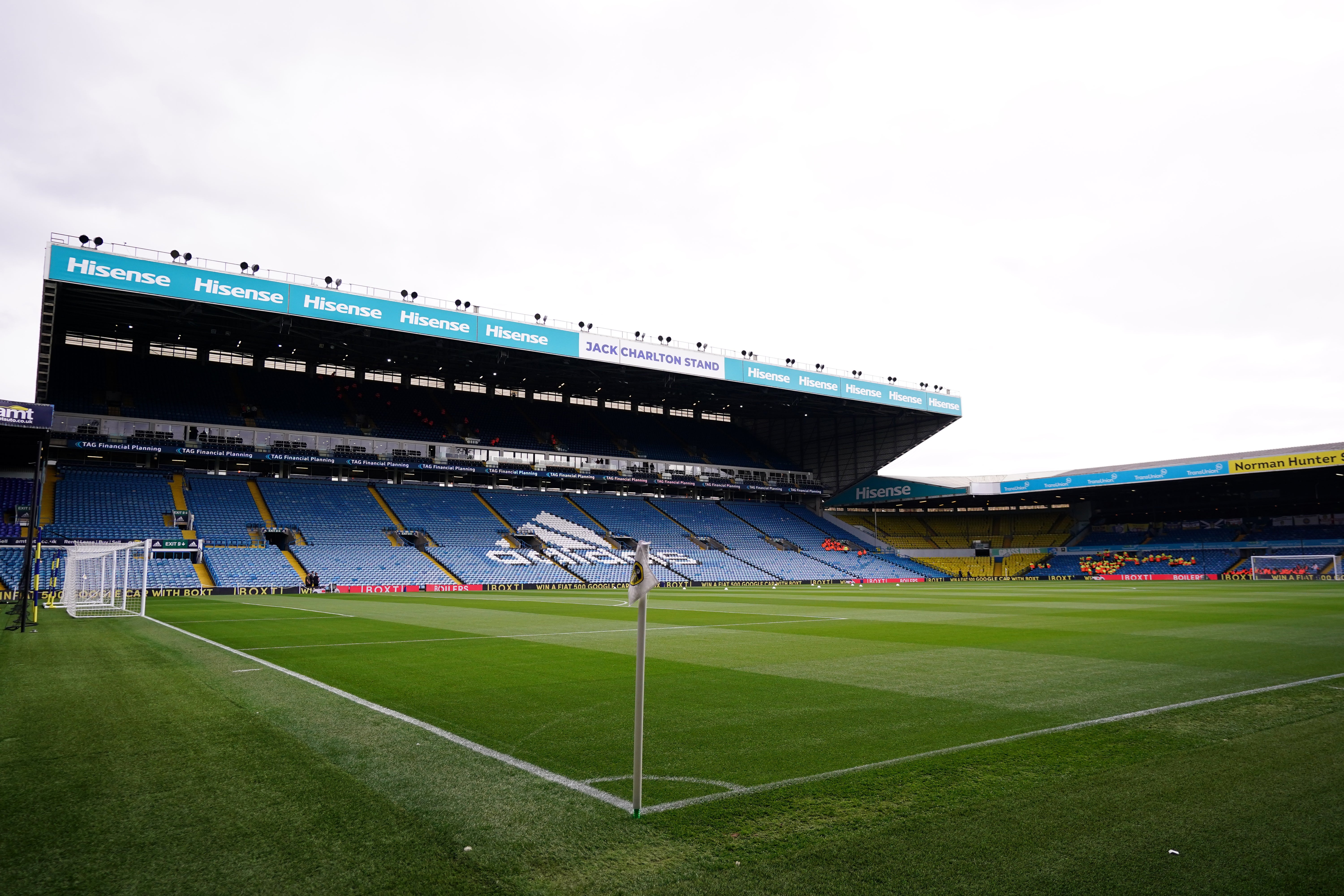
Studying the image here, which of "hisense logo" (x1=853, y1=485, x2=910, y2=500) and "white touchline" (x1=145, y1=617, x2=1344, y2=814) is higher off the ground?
"hisense logo" (x1=853, y1=485, x2=910, y2=500)

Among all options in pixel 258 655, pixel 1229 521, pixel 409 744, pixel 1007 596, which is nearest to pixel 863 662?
pixel 409 744

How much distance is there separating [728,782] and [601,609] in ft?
73.3

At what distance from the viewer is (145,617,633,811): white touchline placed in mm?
5828

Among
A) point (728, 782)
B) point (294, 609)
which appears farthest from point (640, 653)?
point (294, 609)

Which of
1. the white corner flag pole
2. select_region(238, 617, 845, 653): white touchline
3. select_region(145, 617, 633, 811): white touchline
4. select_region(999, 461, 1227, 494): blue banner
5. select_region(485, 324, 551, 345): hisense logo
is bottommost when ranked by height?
select_region(238, 617, 845, 653): white touchline

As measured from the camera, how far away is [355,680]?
1153 cm

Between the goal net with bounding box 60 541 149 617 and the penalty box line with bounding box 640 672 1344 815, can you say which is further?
the goal net with bounding box 60 541 149 617

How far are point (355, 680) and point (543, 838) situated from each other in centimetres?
775

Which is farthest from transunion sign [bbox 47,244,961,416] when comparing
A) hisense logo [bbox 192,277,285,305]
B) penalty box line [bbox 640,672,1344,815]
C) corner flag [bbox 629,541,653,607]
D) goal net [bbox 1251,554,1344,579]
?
penalty box line [bbox 640,672,1344,815]

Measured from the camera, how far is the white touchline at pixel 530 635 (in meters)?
16.2

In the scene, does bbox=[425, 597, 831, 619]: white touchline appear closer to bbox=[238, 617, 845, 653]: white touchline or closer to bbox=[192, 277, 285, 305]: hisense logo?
bbox=[238, 617, 845, 653]: white touchline

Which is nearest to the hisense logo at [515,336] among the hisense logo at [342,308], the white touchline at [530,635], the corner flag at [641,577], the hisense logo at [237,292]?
the hisense logo at [342,308]

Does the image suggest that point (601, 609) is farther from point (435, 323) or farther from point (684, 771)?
point (435, 323)

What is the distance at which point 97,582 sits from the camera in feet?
91.4
